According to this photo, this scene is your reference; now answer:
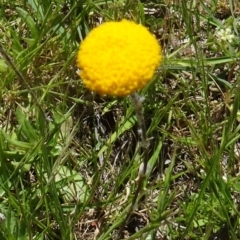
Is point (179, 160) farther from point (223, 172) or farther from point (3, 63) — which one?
point (3, 63)

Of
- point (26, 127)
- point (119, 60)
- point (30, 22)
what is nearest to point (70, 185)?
point (26, 127)

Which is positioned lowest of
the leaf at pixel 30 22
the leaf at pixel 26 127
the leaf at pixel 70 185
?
the leaf at pixel 70 185

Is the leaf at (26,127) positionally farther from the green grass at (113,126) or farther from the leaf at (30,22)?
the leaf at (30,22)

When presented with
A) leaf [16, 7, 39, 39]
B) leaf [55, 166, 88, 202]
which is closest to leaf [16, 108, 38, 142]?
leaf [55, 166, 88, 202]

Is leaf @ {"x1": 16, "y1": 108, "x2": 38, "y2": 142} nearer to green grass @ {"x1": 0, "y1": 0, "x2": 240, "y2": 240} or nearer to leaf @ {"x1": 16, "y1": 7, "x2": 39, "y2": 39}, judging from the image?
green grass @ {"x1": 0, "y1": 0, "x2": 240, "y2": 240}

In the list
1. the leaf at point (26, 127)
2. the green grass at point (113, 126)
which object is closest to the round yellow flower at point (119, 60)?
the green grass at point (113, 126)

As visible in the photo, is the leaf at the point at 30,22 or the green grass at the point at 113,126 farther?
the leaf at the point at 30,22

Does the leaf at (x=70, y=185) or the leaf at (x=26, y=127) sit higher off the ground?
the leaf at (x=26, y=127)

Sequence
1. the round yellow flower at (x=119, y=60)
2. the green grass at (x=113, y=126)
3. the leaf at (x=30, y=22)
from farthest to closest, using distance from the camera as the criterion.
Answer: the leaf at (x=30, y=22), the green grass at (x=113, y=126), the round yellow flower at (x=119, y=60)
